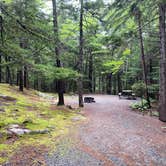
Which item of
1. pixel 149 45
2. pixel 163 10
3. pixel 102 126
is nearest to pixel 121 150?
pixel 102 126

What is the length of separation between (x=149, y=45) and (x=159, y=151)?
1284 cm

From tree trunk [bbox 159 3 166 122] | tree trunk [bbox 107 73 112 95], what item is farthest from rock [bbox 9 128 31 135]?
tree trunk [bbox 107 73 112 95]

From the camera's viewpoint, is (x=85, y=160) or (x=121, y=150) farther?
(x=121, y=150)

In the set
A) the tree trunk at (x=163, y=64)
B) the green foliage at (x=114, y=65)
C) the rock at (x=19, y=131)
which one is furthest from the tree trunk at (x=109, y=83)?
the rock at (x=19, y=131)

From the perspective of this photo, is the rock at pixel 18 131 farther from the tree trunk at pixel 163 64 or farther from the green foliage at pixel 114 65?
the green foliage at pixel 114 65

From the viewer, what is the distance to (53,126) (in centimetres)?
778

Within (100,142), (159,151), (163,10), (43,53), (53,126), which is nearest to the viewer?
(159,151)

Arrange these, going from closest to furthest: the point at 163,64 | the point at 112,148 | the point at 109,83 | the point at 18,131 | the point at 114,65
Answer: the point at 112,148 → the point at 18,131 → the point at 163,64 → the point at 114,65 → the point at 109,83

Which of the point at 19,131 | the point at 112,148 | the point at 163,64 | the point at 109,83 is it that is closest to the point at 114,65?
the point at 109,83

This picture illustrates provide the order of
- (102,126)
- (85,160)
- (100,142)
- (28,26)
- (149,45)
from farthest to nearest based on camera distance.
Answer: (149,45), (102,126), (100,142), (28,26), (85,160)

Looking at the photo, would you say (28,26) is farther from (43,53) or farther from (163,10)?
(163,10)

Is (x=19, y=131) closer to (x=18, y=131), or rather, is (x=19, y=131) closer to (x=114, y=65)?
A: (x=18, y=131)

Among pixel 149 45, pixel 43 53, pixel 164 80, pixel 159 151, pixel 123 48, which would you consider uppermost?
pixel 149 45

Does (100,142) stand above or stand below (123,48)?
below
